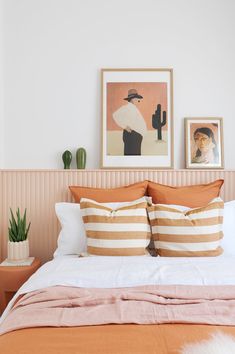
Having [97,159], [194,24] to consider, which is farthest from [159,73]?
[97,159]

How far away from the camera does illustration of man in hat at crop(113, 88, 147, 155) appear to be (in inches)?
118

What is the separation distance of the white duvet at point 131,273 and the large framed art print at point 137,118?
1.04m

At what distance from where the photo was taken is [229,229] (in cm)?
253

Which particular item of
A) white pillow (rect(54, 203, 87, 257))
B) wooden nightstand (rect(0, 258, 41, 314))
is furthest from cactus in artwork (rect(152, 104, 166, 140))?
wooden nightstand (rect(0, 258, 41, 314))

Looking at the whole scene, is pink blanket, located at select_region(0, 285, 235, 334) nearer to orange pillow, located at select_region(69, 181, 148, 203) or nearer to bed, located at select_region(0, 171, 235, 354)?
bed, located at select_region(0, 171, 235, 354)

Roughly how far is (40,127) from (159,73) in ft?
3.47

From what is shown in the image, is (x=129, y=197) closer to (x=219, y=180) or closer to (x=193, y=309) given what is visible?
(x=219, y=180)

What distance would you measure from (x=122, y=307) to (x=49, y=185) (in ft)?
5.48

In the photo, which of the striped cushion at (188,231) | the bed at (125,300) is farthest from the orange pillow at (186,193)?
the bed at (125,300)

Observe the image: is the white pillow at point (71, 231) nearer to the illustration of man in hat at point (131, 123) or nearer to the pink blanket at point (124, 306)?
the illustration of man in hat at point (131, 123)

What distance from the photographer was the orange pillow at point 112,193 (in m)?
2.69

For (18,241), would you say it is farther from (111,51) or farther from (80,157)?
(111,51)

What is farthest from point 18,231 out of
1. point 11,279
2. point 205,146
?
point 205,146

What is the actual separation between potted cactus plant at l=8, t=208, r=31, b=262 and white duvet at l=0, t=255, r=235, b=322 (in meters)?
0.62
